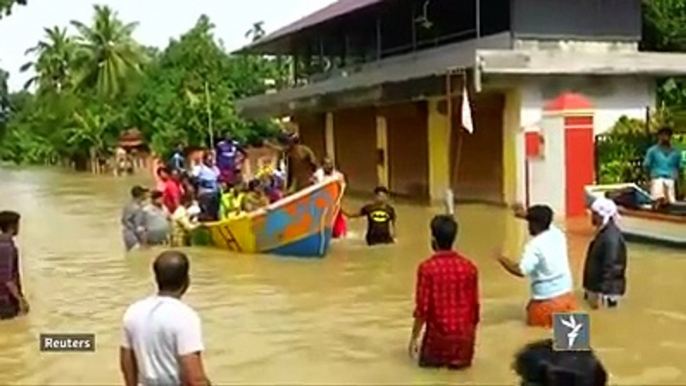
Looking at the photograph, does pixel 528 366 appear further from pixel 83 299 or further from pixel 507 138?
pixel 507 138

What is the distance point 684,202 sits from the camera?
17.4 metres

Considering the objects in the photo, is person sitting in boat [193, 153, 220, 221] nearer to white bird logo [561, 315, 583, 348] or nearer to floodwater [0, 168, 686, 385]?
floodwater [0, 168, 686, 385]

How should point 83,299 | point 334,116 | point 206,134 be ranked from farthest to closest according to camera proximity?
point 206,134
point 334,116
point 83,299

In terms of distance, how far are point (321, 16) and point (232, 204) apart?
17164 mm

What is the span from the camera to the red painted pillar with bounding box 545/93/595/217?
21516mm

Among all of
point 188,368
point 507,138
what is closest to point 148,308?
point 188,368

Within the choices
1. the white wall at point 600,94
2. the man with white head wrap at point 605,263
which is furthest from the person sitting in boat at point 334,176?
the white wall at point 600,94

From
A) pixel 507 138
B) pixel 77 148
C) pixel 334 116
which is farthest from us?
pixel 77 148

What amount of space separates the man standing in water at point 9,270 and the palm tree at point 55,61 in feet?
210

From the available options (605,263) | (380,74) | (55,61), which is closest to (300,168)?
(605,263)

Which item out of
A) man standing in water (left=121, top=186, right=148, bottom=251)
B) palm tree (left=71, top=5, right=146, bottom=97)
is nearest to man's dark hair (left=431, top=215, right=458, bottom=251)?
man standing in water (left=121, top=186, right=148, bottom=251)

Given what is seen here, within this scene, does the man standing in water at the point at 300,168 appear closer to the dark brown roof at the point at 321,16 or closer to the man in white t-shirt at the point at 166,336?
the man in white t-shirt at the point at 166,336

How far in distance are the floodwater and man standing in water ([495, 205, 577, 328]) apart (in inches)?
12.2

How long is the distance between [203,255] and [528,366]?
1433 centimetres
